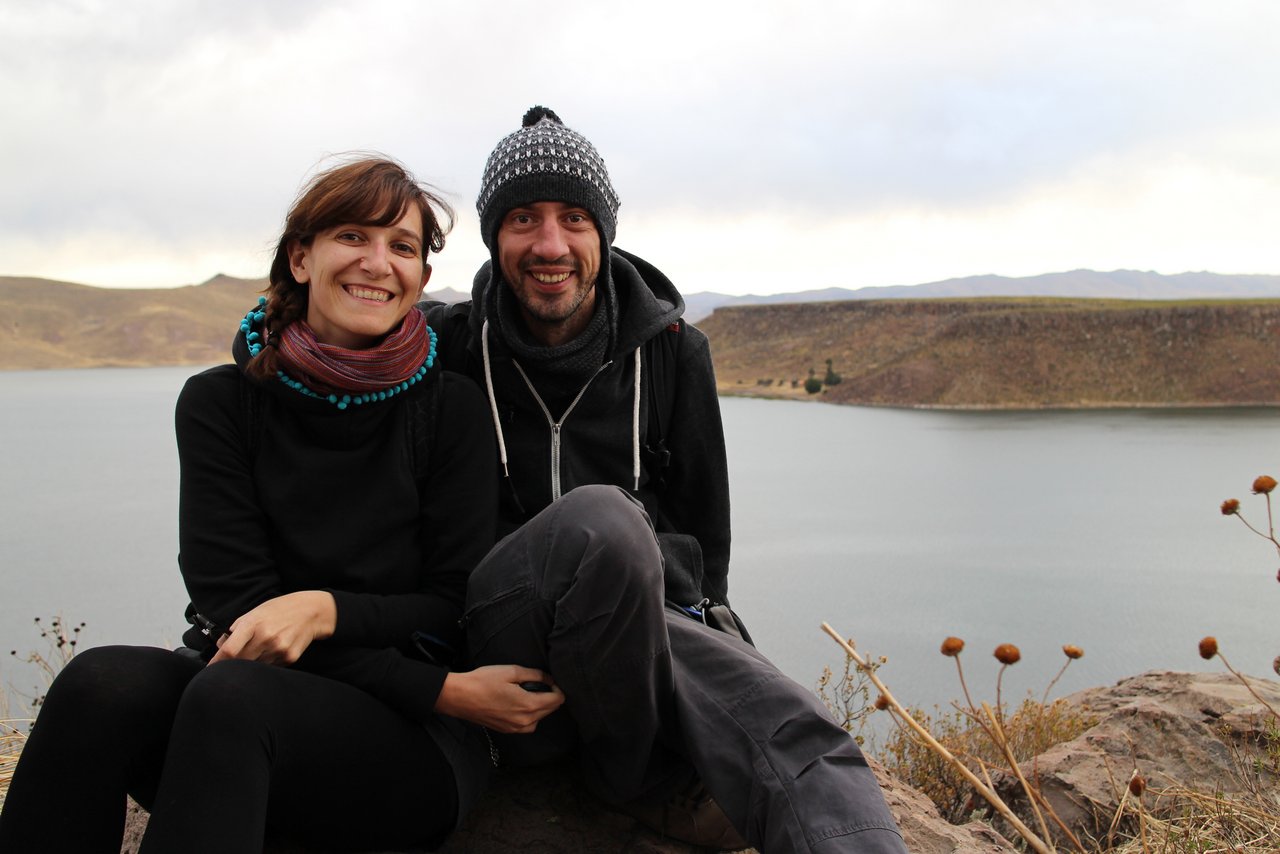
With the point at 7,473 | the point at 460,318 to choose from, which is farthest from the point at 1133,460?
the point at 7,473

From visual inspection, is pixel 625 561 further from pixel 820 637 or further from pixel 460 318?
pixel 820 637

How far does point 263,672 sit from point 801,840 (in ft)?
2.93

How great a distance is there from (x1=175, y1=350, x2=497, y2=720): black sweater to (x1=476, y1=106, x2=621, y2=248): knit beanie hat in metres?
0.53

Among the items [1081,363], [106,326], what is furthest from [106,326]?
[1081,363]

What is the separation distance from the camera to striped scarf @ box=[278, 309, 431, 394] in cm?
180

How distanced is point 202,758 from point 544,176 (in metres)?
1.38

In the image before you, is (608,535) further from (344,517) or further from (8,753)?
(8,753)

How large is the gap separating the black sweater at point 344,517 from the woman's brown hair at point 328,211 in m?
0.13

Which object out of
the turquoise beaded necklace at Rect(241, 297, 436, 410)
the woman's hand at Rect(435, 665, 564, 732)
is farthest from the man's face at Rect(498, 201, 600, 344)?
the woman's hand at Rect(435, 665, 564, 732)

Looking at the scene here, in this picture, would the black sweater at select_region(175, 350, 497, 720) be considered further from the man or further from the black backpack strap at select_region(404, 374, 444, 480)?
the man

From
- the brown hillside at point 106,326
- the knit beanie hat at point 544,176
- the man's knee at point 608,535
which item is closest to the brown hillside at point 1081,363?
the knit beanie hat at point 544,176

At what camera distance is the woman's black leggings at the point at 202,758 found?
137cm

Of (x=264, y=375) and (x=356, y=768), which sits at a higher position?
(x=264, y=375)

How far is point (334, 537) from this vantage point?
1819 mm
